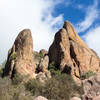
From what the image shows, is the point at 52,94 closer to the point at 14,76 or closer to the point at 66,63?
the point at 14,76

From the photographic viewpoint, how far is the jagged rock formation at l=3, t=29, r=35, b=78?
32.5 metres

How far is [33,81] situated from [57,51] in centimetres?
1304

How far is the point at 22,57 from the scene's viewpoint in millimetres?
34531

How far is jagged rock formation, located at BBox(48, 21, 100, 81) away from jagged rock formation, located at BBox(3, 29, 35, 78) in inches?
217

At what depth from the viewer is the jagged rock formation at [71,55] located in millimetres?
38281

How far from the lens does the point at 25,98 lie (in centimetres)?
1773

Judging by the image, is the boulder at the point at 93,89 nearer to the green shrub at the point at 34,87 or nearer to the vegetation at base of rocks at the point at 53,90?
the vegetation at base of rocks at the point at 53,90

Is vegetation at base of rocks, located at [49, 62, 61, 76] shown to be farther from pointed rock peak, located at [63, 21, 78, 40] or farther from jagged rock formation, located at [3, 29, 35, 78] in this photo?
pointed rock peak, located at [63, 21, 78, 40]

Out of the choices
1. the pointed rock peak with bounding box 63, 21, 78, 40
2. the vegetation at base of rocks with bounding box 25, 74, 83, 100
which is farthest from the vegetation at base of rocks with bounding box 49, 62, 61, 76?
the vegetation at base of rocks with bounding box 25, 74, 83, 100

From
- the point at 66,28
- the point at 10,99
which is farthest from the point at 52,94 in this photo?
the point at 66,28

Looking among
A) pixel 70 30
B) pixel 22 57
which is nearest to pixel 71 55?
pixel 70 30

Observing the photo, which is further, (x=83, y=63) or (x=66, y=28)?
(x=66, y=28)

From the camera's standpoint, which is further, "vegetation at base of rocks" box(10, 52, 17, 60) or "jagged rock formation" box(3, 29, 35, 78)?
"vegetation at base of rocks" box(10, 52, 17, 60)

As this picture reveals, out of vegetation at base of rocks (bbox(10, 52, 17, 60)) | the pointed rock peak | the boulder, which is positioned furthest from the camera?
the pointed rock peak
